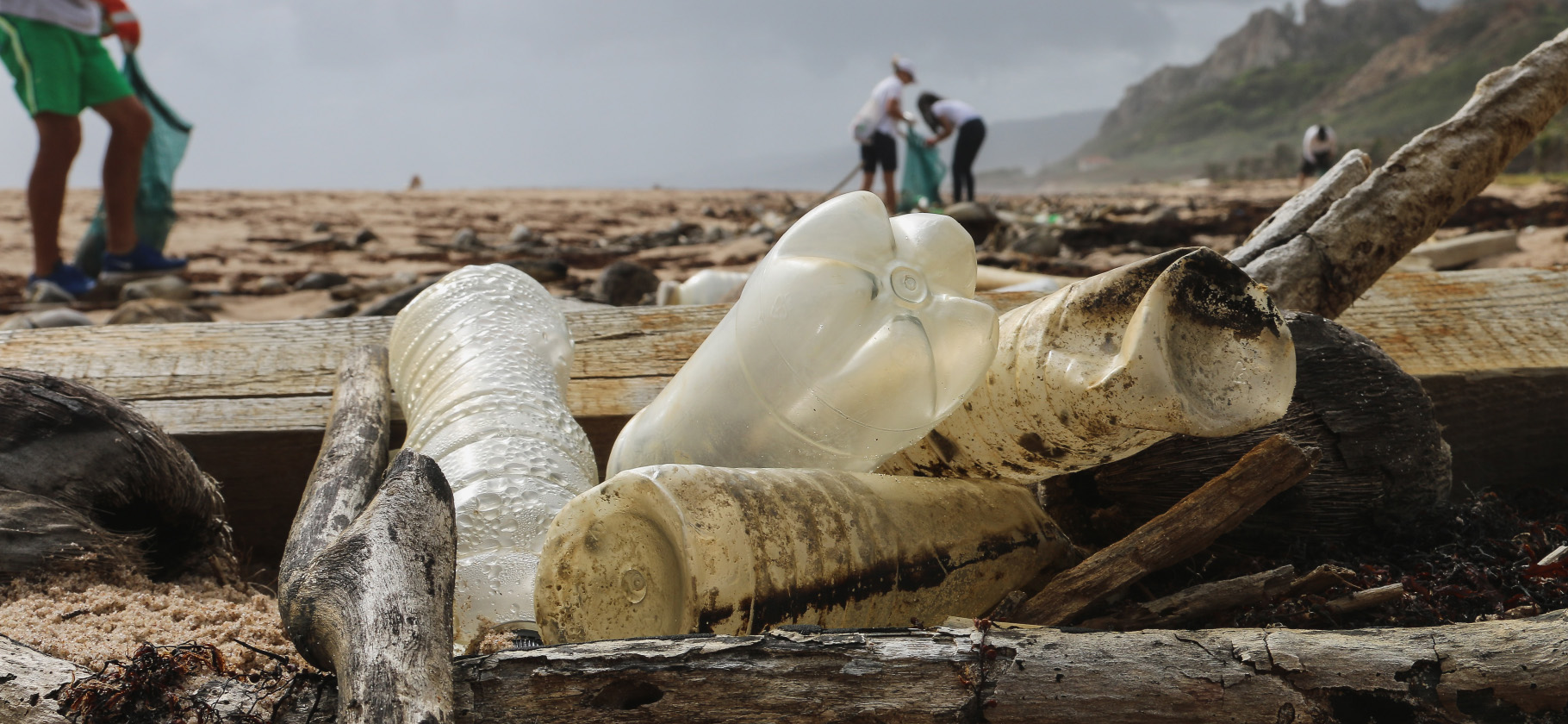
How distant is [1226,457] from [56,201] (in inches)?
299

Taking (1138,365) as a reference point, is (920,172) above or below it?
above

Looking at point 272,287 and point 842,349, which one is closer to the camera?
point 842,349

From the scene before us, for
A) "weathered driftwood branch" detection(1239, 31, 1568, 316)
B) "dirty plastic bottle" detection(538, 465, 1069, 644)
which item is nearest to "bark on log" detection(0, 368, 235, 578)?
"dirty plastic bottle" detection(538, 465, 1069, 644)

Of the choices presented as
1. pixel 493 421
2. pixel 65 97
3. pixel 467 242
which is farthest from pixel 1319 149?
pixel 493 421

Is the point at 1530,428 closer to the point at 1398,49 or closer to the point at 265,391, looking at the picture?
the point at 265,391

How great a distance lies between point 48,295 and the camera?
23.0 ft

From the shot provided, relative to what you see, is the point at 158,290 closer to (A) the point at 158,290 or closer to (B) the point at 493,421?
(A) the point at 158,290

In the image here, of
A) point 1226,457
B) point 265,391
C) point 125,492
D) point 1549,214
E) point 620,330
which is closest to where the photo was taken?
point 1226,457

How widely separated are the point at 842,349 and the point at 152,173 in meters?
7.97

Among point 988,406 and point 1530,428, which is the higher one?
point 988,406

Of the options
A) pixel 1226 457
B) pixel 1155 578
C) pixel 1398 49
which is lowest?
pixel 1155 578

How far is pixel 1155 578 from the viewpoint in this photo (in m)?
1.69

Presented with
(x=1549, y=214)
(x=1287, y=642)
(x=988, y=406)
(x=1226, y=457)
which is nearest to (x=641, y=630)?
(x=988, y=406)

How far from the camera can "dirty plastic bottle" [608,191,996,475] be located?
159cm
